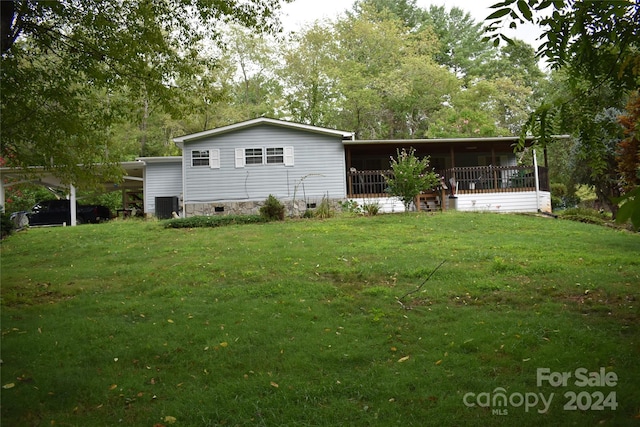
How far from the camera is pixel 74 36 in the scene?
8633mm

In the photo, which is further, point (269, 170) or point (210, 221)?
point (269, 170)

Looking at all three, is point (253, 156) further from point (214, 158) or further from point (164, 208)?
point (164, 208)

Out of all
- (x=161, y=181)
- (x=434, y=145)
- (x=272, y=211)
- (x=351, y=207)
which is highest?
(x=434, y=145)

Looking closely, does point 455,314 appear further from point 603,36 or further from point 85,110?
point 85,110

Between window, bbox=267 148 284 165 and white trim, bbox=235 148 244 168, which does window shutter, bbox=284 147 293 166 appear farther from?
white trim, bbox=235 148 244 168

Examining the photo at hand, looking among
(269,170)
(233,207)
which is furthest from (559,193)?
(233,207)

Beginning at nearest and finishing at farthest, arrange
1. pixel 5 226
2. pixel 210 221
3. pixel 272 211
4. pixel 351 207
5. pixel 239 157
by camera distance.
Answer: pixel 5 226 < pixel 210 221 < pixel 272 211 < pixel 351 207 < pixel 239 157

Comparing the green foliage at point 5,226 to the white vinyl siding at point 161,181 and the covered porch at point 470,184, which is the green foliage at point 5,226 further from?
the covered porch at point 470,184

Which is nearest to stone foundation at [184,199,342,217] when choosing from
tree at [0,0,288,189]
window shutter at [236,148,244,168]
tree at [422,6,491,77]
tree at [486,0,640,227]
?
window shutter at [236,148,244,168]

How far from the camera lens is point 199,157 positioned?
19984mm

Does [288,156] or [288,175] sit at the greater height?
[288,156]

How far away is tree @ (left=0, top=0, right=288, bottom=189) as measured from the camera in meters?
7.93

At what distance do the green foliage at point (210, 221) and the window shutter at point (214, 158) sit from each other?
4394mm

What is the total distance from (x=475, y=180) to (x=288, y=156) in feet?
25.7
